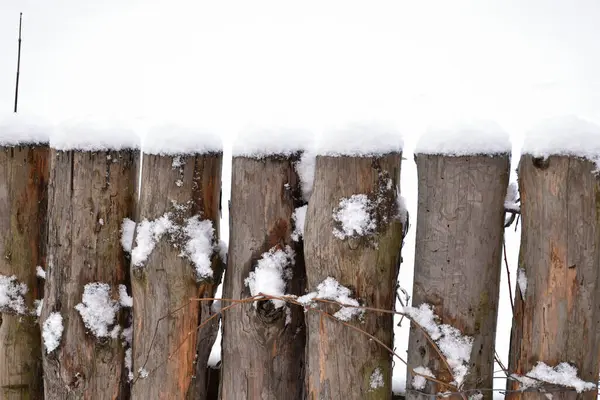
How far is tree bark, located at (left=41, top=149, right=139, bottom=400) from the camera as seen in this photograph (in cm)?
205

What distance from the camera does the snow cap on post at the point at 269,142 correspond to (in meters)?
1.83

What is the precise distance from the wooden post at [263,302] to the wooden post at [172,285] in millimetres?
101

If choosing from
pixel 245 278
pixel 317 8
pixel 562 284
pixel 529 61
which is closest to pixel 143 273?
pixel 245 278

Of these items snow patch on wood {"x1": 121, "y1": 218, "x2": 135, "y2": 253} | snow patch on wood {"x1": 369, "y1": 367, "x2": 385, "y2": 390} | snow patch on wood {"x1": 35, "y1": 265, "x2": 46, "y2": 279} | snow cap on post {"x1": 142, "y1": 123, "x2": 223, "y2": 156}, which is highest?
snow cap on post {"x1": 142, "y1": 123, "x2": 223, "y2": 156}

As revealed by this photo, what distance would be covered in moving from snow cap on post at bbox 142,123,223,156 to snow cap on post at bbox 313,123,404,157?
41 cm

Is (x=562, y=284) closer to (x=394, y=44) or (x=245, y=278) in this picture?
(x=245, y=278)

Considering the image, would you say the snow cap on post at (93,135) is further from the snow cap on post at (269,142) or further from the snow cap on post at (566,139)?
the snow cap on post at (566,139)

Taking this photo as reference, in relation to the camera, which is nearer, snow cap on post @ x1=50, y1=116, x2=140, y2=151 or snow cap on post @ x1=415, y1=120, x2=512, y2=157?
snow cap on post @ x1=415, y1=120, x2=512, y2=157

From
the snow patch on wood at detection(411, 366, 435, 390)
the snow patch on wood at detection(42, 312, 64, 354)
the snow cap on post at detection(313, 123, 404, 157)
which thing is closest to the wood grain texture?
the snow patch on wood at detection(411, 366, 435, 390)

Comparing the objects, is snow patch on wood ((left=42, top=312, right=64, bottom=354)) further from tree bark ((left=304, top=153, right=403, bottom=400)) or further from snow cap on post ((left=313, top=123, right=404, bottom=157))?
snow cap on post ((left=313, top=123, right=404, bottom=157))

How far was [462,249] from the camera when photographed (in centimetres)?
170

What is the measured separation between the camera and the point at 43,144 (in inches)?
93.7

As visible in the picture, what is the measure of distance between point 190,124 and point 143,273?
0.54m

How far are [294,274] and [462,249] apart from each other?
1.84 ft
